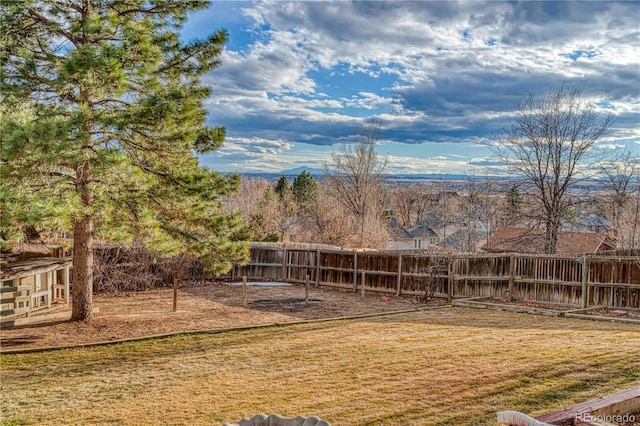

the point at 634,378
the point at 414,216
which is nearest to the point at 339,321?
the point at 634,378

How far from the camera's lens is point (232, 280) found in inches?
684

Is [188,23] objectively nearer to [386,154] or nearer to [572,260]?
[572,260]

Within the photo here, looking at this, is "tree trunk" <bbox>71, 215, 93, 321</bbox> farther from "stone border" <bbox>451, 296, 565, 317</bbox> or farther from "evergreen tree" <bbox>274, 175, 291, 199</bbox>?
"evergreen tree" <bbox>274, 175, 291, 199</bbox>

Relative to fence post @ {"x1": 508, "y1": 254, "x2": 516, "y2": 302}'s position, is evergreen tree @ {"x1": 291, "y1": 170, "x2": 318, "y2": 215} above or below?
above

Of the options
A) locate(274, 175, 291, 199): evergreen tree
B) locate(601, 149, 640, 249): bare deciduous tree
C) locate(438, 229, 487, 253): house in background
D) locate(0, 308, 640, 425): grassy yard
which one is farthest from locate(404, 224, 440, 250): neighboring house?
locate(0, 308, 640, 425): grassy yard

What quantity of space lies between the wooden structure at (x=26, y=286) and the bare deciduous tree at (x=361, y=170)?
76.7ft

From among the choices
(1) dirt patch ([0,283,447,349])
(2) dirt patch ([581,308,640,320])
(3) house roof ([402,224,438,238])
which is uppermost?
(3) house roof ([402,224,438,238])

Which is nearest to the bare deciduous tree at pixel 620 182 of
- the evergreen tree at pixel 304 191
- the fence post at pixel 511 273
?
the fence post at pixel 511 273

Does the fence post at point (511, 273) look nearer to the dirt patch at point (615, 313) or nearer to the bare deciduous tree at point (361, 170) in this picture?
→ the dirt patch at point (615, 313)

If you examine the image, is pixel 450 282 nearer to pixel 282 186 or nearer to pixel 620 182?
pixel 620 182

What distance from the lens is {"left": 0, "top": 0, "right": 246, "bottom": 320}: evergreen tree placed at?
22.0 ft

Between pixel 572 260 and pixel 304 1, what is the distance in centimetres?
940

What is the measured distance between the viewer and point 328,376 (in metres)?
5.79

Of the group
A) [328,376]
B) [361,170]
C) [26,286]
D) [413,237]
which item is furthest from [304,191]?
[328,376]
